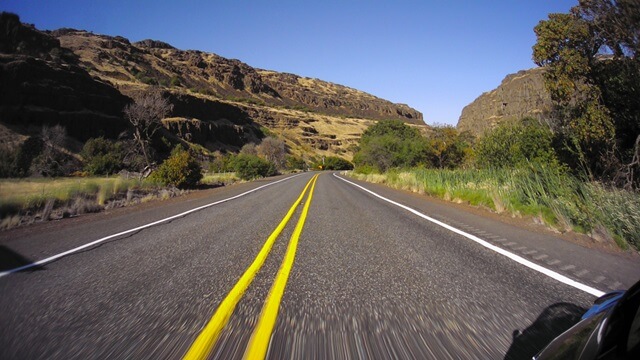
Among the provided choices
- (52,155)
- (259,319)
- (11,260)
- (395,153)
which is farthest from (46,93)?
(259,319)

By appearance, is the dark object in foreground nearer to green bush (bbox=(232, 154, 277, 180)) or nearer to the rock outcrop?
green bush (bbox=(232, 154, 277, 180))

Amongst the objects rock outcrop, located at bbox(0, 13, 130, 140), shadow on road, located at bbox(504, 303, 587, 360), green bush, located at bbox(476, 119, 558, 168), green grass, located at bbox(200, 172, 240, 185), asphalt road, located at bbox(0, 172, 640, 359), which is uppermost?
rock outcrop, located at bbox(0, 13, 130, 140)

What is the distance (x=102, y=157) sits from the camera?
118 feet

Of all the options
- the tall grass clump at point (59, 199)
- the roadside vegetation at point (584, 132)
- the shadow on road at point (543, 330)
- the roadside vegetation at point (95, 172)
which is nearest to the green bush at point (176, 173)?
the roadside vegetation at point (95, 172)

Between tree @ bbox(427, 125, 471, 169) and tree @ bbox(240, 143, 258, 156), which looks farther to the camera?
tree @ bbox(240, 143, 258, 156)

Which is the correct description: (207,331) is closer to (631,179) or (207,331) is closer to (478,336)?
(478,336)

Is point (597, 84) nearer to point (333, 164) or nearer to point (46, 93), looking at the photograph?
point (46, 93)

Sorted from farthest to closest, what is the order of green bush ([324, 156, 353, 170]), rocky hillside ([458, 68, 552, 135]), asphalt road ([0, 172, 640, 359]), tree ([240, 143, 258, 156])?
green bush ([324, 156, 353, 170]) → tree ([240, 143, 258, 156]) → rocky hillside ([458, 68, 552, 135]) → asphalt road ([0, 172, 640, 359])

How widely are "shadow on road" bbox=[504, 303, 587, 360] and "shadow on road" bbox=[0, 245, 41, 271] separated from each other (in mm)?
5883

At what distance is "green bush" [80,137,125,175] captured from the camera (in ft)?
115

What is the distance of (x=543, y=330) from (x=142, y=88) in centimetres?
7630

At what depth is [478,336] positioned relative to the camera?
8.89 ft

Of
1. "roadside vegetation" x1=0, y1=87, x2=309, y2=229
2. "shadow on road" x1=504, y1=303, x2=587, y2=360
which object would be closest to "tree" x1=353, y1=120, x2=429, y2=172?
"roadside vegetation" x1=0, y1=87, x2=309, y2=229

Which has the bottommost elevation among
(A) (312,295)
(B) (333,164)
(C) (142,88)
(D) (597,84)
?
(B) (333,164)
